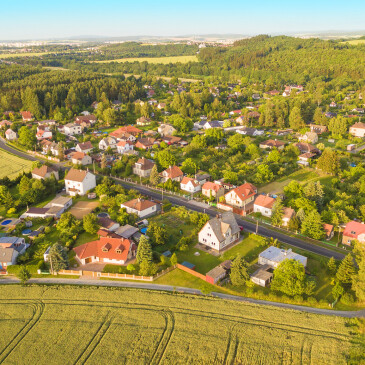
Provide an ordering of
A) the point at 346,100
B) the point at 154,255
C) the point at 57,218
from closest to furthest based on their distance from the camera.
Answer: the point at 154,255
the point at 57,218
the point at 346,100

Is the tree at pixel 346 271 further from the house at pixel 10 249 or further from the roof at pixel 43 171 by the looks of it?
the roof at pixel 43 171

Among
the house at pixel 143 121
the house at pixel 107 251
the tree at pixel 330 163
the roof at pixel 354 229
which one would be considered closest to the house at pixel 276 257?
the roof at pixel 354 229

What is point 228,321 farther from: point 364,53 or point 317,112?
point 364,53

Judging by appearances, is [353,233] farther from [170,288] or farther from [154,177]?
[154,177]

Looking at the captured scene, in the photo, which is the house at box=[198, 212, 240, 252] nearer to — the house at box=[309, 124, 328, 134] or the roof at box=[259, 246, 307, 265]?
the roof at box=[259, 246, 307, 265]

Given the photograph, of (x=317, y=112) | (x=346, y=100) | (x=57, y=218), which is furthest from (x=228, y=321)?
(x=346, y=100)

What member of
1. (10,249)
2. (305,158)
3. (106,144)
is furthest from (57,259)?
(305,158)
